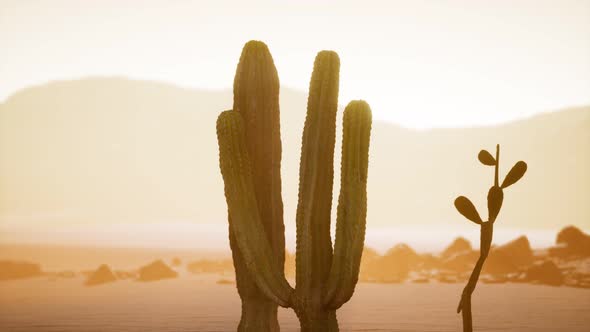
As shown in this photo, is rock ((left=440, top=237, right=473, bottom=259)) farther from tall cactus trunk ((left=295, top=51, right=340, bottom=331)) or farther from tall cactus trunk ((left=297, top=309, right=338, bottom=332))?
tall cactus trunk ((left=295, top=51, right=340, bottom=331))

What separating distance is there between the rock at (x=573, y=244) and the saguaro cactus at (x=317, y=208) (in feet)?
64.4

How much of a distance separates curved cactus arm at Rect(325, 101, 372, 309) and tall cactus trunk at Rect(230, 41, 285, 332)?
3.63 ft

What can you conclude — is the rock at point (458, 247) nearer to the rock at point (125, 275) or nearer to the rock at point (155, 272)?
the rock at point (155, 272)

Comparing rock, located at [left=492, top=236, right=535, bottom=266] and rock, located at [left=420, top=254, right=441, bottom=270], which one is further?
rock, located at [left=420, top=254, right=441, bottom=270]

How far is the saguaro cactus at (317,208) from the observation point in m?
8.47

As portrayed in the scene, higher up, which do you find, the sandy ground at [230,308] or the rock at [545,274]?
the rock at [545,274]

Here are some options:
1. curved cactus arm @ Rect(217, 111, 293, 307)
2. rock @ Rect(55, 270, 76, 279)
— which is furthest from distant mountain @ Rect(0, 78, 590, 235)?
curved cactus arm @ Rect(217, 111, 293, 307)

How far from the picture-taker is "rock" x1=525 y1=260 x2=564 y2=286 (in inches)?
827

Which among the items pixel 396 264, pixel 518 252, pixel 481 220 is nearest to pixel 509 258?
pixel 518 252

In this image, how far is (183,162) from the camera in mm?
143500

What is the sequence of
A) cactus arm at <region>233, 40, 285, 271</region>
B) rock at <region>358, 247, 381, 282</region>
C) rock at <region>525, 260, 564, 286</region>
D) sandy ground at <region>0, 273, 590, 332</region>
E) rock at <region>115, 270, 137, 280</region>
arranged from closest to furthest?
cactus arm at <region>233, 40, 285, 271</region> < sandy ground at <region>0, 273, 590, 332</region> < rock at <region>525, 260, 564, 286</region> < rock at <region>358, 247, 381, 282</region> < rock at <region>115, 270, 137, 280</region>

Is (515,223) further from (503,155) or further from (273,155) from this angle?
(273,155)

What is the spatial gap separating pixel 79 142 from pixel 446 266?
13120cm

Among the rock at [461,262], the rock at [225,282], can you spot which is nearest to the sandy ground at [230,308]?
the rock at [225,282]
